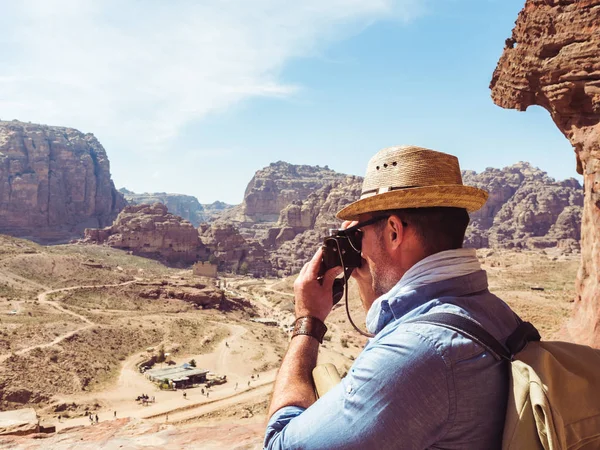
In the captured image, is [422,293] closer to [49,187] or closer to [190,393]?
[190,393]

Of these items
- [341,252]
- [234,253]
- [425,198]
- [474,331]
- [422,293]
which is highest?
[425,198]

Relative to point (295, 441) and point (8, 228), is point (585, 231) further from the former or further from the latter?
point (8, 228)

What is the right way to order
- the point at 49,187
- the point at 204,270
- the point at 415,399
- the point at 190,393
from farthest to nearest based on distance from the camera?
the point at 49,187 < the point at 204,270 < the point at 190,393 < the point at 415,399

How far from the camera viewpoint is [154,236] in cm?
7988

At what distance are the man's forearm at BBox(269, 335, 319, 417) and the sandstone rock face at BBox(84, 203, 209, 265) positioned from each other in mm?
80013

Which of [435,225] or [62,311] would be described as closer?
[435,225]

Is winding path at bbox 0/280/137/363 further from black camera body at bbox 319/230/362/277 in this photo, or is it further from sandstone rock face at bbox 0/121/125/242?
sandstone rock face at bbox 0/121/125/242

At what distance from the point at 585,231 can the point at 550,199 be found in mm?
100436

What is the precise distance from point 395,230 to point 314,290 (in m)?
0.59

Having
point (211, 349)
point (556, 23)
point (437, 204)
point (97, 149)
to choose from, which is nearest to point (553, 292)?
point (211, 349)

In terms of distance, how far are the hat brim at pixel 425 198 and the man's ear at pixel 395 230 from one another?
0.06 m

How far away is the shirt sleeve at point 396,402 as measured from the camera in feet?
5.42

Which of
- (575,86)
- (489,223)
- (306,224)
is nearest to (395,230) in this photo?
(575,86)

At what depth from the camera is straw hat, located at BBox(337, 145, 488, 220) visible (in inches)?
84.8
